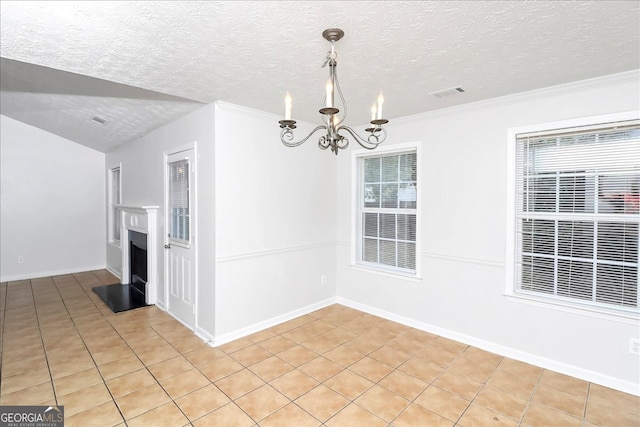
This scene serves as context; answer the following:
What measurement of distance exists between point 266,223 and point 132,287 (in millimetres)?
3040

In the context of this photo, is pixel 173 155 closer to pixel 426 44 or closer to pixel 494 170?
pixel 426 44

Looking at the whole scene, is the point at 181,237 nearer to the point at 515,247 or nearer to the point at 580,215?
the point at 515,247

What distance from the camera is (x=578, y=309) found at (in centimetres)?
261

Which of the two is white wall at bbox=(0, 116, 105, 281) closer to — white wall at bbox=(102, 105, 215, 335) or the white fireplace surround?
white wall at bbox=(102, 105, 215, 335)

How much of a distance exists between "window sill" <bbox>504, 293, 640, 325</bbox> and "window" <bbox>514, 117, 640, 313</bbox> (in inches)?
2.1

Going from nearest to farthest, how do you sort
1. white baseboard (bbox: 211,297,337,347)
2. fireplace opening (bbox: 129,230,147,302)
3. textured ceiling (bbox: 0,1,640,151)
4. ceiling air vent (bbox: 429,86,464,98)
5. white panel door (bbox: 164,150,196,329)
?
textured ceiling (bbox: 0,1,640,151)
ceiling air vent (bbox: 429,86,464,98)
white baseboard (bbox: 211,297,337,347)
white panel door (bbox: 164,150,196,329)
fireplace opening (bbox: 129,230,147,302)

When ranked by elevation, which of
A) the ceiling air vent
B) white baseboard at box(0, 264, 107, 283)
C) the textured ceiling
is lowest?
white baseboard at box(0, 264, 107, 283)

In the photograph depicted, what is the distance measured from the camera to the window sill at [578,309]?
7.96ft

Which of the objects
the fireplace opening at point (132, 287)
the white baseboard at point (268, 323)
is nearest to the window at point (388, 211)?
the white baseboard at point (268, 323)

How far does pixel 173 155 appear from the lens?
3.82m

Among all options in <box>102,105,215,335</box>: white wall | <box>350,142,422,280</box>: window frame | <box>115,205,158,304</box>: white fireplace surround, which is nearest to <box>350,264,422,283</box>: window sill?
<box>350,142,422,280</box>: window frame

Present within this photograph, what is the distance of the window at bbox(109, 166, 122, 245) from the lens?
6117mm

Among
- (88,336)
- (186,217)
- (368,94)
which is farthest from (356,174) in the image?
(88,336)

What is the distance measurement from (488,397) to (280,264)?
7.69 feet
